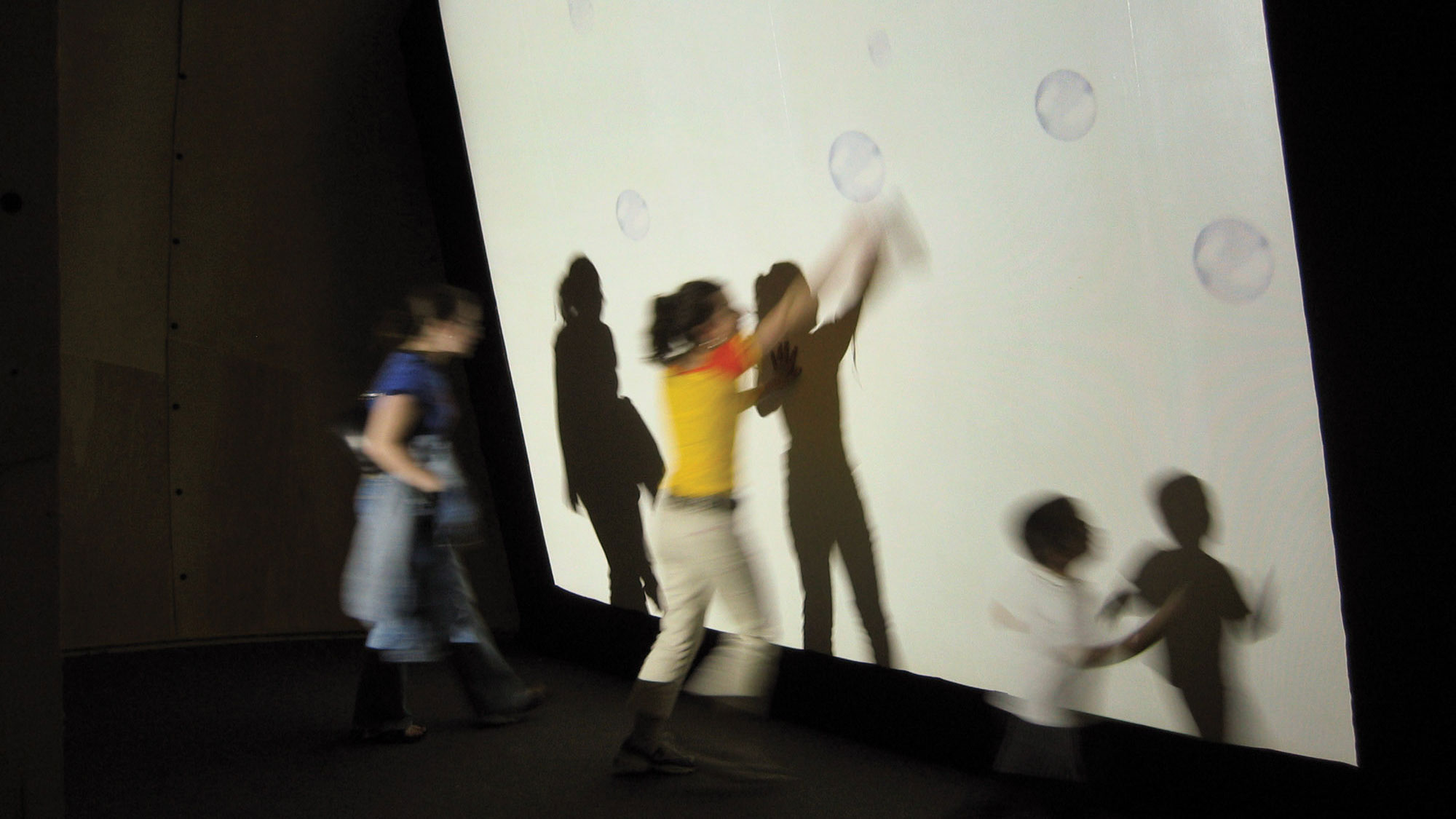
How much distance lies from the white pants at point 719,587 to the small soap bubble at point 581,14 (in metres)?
1.45

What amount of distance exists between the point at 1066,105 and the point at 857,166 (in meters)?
0.50

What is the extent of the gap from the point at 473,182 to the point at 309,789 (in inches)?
89.7

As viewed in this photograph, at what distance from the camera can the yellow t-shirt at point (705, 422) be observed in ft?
6.93

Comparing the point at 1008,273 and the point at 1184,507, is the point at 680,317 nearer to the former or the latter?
the point at 1008,273

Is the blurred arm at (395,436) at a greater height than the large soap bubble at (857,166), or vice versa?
the large soap bubble at (857,166)

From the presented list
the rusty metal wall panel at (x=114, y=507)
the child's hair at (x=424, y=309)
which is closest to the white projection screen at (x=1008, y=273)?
the child's hair at (x=424, y=309)

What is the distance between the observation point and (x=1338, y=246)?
149 cm

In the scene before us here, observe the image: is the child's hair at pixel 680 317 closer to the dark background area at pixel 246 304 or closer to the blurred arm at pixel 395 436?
the blurred arm at pixel 395 436

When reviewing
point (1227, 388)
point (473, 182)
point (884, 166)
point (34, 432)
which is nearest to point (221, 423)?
point (473, 182)

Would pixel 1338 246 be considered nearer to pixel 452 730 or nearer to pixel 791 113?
pixel 791 113

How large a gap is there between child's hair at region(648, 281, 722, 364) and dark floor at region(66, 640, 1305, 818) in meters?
0.99

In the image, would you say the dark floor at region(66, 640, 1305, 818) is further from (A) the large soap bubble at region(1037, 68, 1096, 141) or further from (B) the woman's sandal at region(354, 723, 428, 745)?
(A) the large soap bubble at region(1037, 68, 1096, 141)

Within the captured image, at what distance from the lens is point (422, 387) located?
251cm

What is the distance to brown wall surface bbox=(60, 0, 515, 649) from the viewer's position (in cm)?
393
